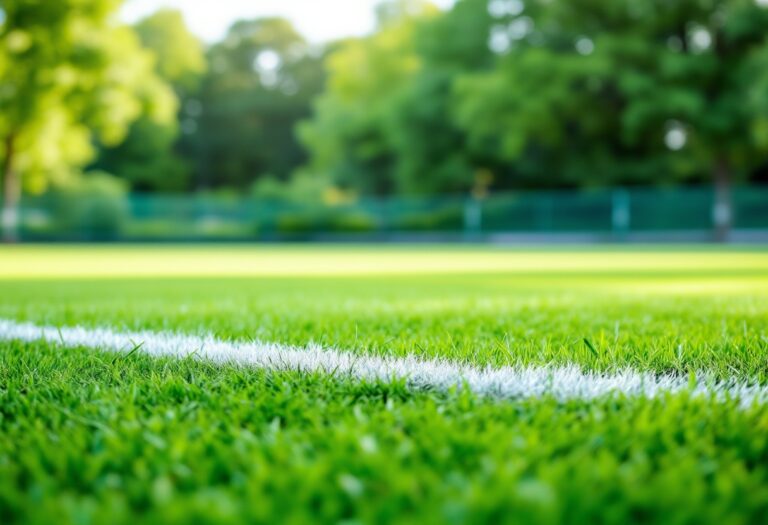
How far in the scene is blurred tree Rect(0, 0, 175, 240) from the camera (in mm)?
24266

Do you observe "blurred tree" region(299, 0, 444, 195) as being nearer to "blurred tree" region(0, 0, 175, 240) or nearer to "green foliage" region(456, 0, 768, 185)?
"green foliage" region(456, 0, 768, 185)

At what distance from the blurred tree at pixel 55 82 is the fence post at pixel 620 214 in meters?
19.2

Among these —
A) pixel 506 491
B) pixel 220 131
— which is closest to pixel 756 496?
pixel 506 491

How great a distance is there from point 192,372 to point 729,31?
27082 mm

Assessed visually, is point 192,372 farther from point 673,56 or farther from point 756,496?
point 673,56

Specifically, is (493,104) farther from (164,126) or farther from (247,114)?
(247,114)

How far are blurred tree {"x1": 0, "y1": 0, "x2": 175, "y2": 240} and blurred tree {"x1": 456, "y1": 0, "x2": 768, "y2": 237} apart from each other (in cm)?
1382

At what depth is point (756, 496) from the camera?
3.36ft

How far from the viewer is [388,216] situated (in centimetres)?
2798

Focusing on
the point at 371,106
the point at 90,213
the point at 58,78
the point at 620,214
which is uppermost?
the point at 371,106

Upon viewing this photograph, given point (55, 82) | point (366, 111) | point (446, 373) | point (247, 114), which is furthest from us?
point (247, 114)

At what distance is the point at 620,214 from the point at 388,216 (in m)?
9.25

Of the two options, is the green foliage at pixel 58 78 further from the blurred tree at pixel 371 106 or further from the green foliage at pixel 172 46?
the green foliage at pixel 172 46

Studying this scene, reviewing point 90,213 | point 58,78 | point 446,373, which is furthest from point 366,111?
point 446,373
